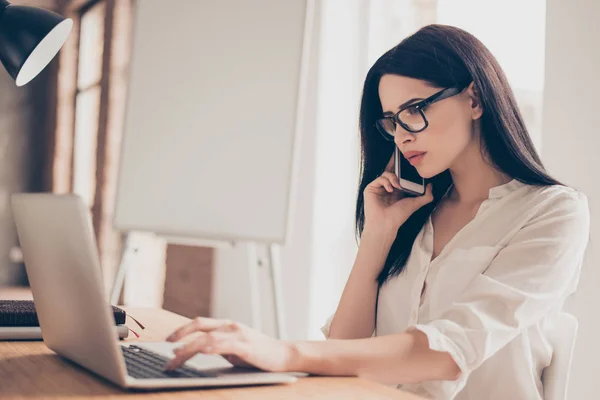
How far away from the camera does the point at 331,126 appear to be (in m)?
2.99

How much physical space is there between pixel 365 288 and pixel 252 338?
72 cm

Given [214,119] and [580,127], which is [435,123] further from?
[214,119]

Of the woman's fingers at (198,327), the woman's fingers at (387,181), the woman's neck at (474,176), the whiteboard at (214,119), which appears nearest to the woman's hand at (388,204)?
the woman's fingers at (387,181)

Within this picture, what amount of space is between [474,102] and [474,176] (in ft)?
0.52

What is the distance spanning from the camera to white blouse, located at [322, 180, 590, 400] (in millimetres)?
1010

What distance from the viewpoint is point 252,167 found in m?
2.27

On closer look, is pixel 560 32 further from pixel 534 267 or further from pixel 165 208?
pixel 165 208

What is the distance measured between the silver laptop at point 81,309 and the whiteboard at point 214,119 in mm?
1295

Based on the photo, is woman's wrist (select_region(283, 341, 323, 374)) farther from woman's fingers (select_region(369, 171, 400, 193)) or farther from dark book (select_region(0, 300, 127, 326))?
woman's fingers (select_region(369, 171, 400, 193))

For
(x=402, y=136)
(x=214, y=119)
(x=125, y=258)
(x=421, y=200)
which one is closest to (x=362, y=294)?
(x=421, y=200)

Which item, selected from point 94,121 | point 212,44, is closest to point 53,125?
point 94,121

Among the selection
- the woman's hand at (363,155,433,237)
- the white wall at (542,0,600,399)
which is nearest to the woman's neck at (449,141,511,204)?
the woman's hand at (363,155,433,237)

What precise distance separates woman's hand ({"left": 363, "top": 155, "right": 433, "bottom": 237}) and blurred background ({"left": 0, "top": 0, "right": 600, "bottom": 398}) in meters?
0.56

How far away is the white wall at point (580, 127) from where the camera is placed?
183 cm
